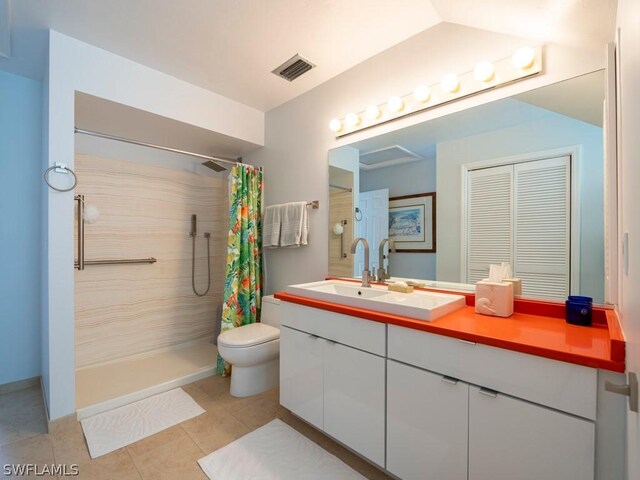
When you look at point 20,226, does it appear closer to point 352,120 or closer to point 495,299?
point 352,120

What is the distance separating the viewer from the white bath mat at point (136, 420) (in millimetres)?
1703

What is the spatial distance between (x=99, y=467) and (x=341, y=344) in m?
1.36

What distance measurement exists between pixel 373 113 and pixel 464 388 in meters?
1.68

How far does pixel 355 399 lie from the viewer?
1.49m

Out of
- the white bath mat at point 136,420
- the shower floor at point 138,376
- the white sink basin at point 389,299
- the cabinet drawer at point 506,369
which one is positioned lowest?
the white bath mat at point 136,420

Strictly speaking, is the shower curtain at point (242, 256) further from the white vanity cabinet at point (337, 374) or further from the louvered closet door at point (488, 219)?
the louvered closet door at point (488, 219)

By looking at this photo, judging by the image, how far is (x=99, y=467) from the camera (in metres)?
1.51

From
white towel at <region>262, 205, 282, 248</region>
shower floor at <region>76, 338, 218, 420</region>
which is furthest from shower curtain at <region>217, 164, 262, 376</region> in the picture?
shower floor at <region>76, 338, 218, 420</region>

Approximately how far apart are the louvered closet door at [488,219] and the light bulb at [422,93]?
0.53 meters

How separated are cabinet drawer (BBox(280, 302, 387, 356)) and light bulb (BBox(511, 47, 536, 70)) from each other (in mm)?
1407

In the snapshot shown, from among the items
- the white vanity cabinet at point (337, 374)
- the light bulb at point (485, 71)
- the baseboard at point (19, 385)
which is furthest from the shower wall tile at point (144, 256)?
the light bulb at point (485, 71)

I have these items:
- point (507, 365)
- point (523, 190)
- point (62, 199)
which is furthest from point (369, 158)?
point (62, 199)

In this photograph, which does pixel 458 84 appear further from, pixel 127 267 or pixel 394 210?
pixel 127 267

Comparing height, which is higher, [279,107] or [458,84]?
[279,107]
